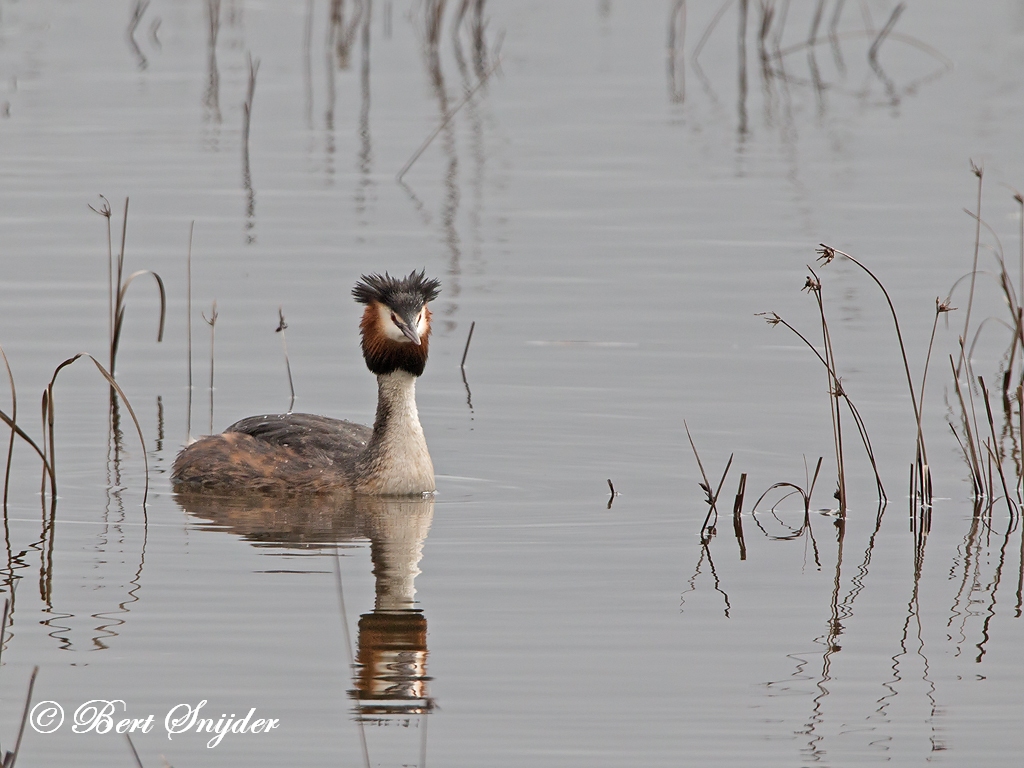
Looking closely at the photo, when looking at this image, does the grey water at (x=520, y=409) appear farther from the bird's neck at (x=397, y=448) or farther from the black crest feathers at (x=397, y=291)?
the black crest feathers at (x=397, y=291)

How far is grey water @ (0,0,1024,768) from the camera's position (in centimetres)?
543

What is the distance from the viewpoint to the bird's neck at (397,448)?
8156 millimetres

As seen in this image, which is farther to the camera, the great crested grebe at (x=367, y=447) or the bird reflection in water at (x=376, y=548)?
the great crested grebe at (x=367, y=447)

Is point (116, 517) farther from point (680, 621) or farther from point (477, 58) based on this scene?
point (477, 58)

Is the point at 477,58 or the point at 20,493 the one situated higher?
the point at 477,58

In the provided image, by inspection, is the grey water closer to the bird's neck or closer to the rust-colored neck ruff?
the bird's neck

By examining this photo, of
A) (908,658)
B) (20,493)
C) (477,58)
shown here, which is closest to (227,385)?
(20,493)

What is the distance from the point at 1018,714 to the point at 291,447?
13.0ft

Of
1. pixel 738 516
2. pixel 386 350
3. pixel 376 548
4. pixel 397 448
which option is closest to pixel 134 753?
pixel 376 548

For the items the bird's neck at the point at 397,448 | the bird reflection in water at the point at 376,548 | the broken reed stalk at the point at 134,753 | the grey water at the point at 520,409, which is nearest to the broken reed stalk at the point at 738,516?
the grey water at the point at 520,409

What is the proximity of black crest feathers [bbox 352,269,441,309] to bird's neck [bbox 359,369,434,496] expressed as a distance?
15.0 inches

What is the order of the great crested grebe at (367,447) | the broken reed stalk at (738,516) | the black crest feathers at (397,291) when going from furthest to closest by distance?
1. the great crested grebe at (367,447)
2. the black crest feathers at (397,291)
3. the broken reed stalk at (738,516)

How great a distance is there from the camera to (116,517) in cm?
750

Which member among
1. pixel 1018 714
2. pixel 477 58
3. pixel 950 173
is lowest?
pixel 1018 714
